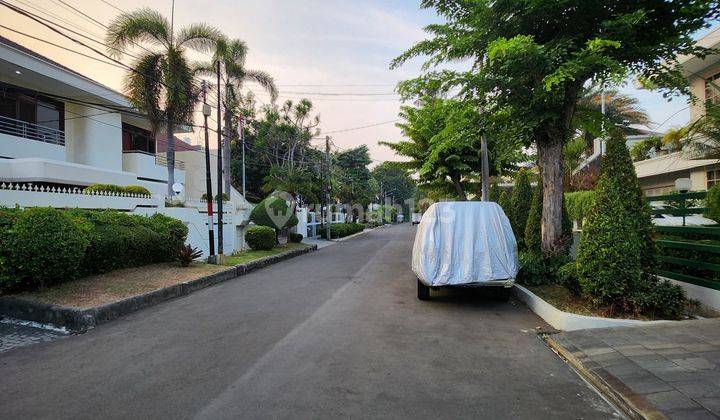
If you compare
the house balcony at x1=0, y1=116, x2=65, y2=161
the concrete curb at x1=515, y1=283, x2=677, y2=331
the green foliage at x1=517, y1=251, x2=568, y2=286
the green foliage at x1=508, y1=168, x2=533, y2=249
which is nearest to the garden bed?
the concrete curb at x1=515, y1=283, x2=677, y2=331

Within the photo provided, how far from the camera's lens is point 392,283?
1007 centimetres

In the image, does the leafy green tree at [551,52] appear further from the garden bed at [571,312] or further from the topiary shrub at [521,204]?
the topiary shrub at [521,204]

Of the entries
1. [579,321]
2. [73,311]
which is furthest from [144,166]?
[579,321]

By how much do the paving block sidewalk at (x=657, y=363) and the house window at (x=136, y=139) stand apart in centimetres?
2310

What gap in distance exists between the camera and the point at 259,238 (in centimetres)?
1769

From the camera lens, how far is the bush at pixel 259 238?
1767cm

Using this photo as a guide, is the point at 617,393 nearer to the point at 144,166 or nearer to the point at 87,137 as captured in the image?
the point at 87,137

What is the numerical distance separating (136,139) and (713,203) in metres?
25.3

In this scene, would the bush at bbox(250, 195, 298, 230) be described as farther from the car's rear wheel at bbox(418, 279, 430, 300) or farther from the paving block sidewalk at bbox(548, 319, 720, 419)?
the paving block sidewalk at bbox(548, 319, 720, 419)

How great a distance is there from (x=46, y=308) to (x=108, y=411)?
4239 millimetres

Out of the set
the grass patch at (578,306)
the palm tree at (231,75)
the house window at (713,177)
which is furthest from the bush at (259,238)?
the house window at (713,177)

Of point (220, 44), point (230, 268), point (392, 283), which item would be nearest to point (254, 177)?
point (220, 44)

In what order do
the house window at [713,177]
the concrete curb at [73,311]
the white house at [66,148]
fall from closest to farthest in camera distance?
1. the concrete curb at [73,311]
2. the white house at [66,148]
3. the house window at [713,177]

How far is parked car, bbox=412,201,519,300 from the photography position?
7.09m
